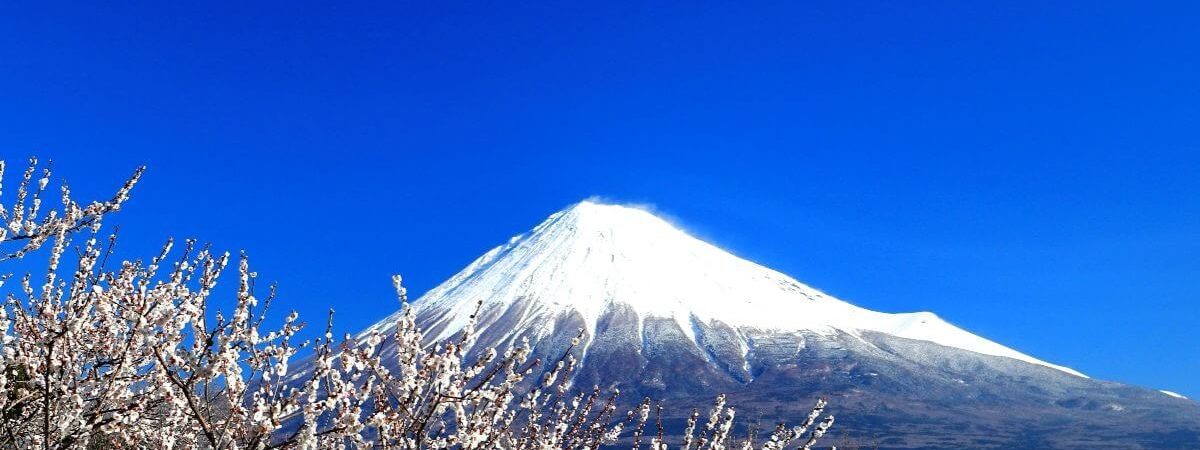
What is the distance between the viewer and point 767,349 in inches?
5517

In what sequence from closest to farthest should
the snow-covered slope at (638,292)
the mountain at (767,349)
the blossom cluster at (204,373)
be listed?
the blossom cluster at (204,373), the mountain at (767,349), the snow-covered slope at (638,292)

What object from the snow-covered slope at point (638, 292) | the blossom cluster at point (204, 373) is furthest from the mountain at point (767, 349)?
the blossom cluster at point (204, 373)

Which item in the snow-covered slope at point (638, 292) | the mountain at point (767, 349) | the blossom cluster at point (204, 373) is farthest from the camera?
the snow-covered slope at point (638, 292)

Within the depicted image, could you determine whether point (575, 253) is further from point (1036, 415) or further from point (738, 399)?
point (1036, 415)

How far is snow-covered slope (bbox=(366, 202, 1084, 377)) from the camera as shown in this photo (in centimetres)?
14762

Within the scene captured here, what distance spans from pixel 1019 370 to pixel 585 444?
15589 cm

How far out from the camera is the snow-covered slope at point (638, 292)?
148 m

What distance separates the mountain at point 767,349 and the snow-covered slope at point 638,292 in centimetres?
44

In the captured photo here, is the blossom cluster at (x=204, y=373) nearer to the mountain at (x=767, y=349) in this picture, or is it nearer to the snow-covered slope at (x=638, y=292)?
the mountain at (x=767, y=349)

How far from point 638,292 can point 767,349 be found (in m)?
28.2

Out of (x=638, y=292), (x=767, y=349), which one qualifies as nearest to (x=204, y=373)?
(x=767, y=349)

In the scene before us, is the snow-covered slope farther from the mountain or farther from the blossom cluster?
the blossom cluster

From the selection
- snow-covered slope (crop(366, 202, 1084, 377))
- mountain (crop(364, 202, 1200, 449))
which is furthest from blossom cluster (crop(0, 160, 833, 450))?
snow-covered slope (crop(366, 202, 1084, 377))

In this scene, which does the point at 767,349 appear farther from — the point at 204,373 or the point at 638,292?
the point at 204,373
